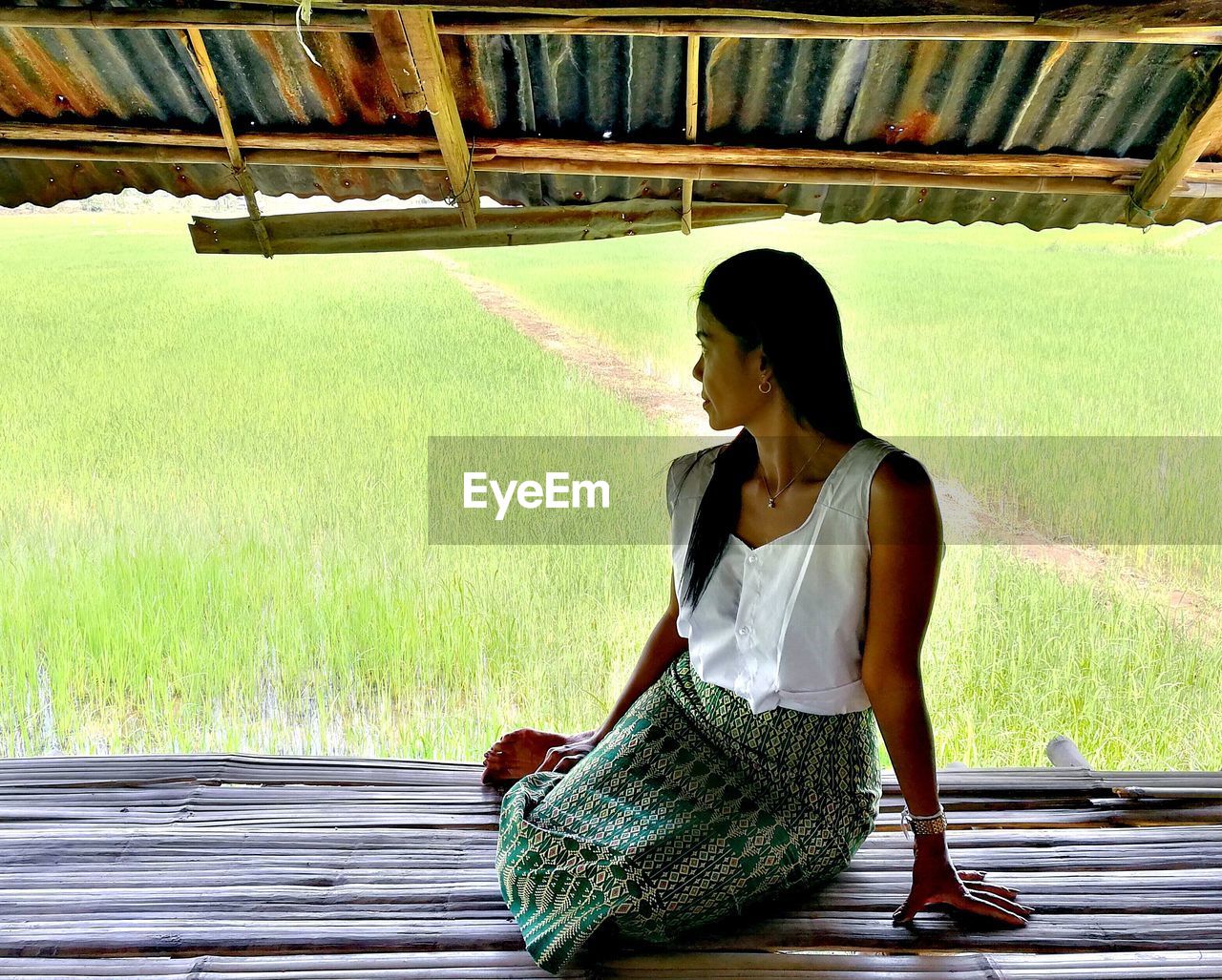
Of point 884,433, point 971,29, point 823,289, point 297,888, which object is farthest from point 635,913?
point 884,433

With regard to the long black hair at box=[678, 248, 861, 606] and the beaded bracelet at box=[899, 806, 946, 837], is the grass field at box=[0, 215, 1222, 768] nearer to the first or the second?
the beaded bracelet at box=[899, 806, 946, 837]

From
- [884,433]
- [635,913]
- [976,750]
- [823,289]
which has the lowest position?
[976,750]

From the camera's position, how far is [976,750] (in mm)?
2646

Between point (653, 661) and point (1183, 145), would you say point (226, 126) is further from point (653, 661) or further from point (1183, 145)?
point (1183, 145)

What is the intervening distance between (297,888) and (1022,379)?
11.9ft

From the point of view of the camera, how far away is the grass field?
9.12 feet

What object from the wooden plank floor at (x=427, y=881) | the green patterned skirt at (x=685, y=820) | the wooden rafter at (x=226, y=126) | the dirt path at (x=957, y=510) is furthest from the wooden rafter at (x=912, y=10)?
the wooden plank floor at (x=427, y=881)

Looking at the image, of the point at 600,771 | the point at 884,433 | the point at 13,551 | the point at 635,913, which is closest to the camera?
the point at 635,913

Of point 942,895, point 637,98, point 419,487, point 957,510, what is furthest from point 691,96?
point 957,510

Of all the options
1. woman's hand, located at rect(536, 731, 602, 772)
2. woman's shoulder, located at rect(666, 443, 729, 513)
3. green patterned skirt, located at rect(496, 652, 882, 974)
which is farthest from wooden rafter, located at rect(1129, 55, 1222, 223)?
woman's hand, located at rect(536, 731, 602, 772)

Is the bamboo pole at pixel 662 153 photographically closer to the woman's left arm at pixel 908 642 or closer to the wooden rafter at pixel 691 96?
the wooden rafter at pixel 691 96

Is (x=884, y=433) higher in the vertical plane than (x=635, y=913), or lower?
higher

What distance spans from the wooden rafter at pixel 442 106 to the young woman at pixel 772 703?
754mm

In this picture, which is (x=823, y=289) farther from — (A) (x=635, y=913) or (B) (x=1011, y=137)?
(B) (x=1011, y=137)
